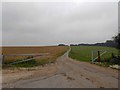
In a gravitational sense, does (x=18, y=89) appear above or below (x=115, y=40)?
below

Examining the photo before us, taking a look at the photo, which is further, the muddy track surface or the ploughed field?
the ploughed field

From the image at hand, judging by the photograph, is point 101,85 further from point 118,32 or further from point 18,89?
point 118,32

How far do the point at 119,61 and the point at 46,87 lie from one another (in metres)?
14.3

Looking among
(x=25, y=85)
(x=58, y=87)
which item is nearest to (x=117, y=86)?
(x=58, y=87)

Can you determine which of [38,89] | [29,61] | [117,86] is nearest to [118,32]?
[29,61]

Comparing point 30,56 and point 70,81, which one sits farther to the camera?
point 30,56

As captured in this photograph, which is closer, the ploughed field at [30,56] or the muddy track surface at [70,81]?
the muddy track surface at [70,81]

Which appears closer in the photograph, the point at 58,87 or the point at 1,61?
the point at 58,87

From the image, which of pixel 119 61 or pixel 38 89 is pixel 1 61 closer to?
Answer: pixel 119 61

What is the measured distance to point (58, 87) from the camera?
36.2ft

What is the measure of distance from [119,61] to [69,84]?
515 inches

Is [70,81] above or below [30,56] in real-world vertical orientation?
below

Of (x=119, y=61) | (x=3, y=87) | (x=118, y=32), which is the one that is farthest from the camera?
(x=118, y=32)

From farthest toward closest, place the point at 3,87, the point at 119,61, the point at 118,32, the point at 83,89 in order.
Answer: the point at 118,32 < the point at 119,61 < the point at 3,87 < the point at 83,89
